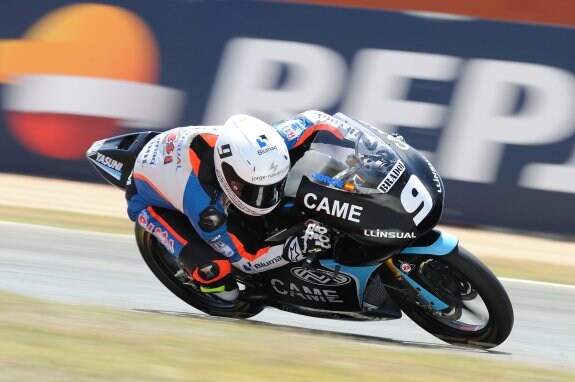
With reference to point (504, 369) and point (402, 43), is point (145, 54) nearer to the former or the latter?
point (402, 43)

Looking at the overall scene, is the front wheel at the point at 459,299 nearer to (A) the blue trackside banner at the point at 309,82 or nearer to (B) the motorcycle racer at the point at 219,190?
(B) the motorcycle racer at the point at 219,190

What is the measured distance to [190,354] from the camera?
A: 4.46m

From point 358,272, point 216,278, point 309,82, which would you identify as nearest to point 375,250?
Result: point 358,272

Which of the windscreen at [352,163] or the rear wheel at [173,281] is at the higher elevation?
the windscreen at [352,163]

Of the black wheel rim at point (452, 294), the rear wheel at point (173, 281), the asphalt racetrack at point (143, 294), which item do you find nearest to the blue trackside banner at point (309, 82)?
the asphalt racetrack at point (143, 294)

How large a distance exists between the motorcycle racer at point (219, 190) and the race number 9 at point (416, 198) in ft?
1.66

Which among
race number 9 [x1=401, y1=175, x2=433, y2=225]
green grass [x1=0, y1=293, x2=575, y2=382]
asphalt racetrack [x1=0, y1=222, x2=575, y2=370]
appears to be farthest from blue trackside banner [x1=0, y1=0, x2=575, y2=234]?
green grass [x1=0, y1=293, x2=575, y2=382]

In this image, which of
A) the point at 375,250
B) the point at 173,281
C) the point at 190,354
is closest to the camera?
the point at 190,354

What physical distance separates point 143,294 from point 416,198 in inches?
91.3

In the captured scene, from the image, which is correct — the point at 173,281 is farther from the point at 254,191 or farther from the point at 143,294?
the point at 254,191

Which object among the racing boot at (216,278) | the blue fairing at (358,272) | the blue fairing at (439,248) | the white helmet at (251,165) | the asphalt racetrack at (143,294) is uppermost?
the white helmet at (251,165)

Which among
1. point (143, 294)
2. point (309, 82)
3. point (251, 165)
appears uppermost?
point (251, 165)

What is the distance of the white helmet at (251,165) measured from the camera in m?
5.45

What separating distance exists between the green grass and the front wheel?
0.20 meters
